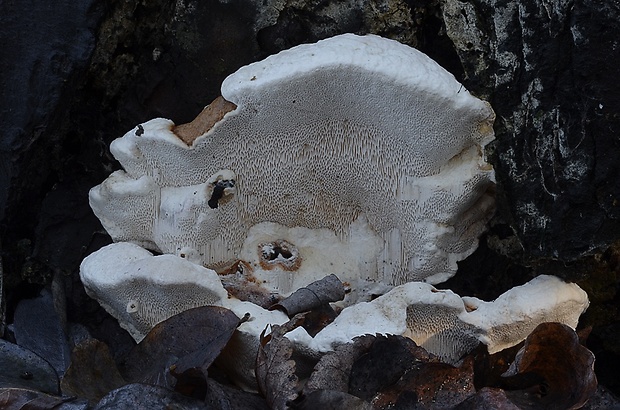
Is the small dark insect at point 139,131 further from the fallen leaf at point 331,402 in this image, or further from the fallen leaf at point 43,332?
the fallen leaf at point 331,402

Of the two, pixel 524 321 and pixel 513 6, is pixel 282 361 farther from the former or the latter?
pixel 513 6

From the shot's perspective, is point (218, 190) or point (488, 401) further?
point (218, 190)

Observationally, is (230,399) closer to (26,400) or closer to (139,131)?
(26,400)

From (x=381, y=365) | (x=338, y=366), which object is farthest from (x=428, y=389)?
(x=338, y=366)

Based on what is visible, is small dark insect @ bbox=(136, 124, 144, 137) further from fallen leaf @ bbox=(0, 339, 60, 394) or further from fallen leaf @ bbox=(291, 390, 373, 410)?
fallen leaf @ bbox=(291, 390, 373, 410)

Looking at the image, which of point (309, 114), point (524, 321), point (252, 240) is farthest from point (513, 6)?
point (252, 240)

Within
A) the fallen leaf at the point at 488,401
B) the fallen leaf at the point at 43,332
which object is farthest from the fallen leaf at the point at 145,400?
the fallen leaf at the point at 488,401
